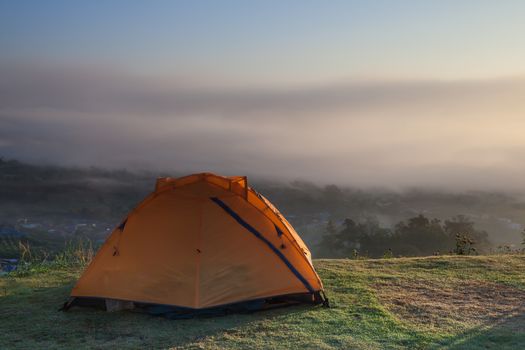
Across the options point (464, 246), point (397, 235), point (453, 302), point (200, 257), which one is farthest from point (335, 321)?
Result: point (397, 235)

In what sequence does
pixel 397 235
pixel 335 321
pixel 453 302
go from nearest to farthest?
pixel 335 321, pixel 453 302, pixel 397 235

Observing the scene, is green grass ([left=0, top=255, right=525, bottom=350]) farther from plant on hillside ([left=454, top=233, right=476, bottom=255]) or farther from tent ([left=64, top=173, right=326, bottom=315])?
plant on hillside ([left=454, top=233, right=476, bottom=255])

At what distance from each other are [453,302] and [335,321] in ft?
7.98

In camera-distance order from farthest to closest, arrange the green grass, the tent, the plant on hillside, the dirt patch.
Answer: the plant on hillside → the tent → the dirt patch → the green grass

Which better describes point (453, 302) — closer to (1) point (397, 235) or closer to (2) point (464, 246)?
(2) point (464, 246)

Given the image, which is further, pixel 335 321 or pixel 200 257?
pixel 200 257

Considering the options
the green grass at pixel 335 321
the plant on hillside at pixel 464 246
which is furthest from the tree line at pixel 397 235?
the green grass at pixel 335 321

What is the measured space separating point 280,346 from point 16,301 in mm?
5166

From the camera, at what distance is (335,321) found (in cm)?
840

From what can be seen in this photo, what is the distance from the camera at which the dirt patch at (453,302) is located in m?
8.57

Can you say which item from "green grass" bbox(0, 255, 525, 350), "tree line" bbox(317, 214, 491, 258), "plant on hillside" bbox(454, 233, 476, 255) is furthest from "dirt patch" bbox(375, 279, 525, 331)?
"tree line" bbox(317, 214, 491, 258)

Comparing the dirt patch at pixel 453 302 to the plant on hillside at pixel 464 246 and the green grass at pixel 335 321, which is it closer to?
the green grass at pixel 335 321

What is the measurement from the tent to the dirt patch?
4.70 ft

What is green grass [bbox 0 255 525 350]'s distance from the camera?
7578 millimetres
